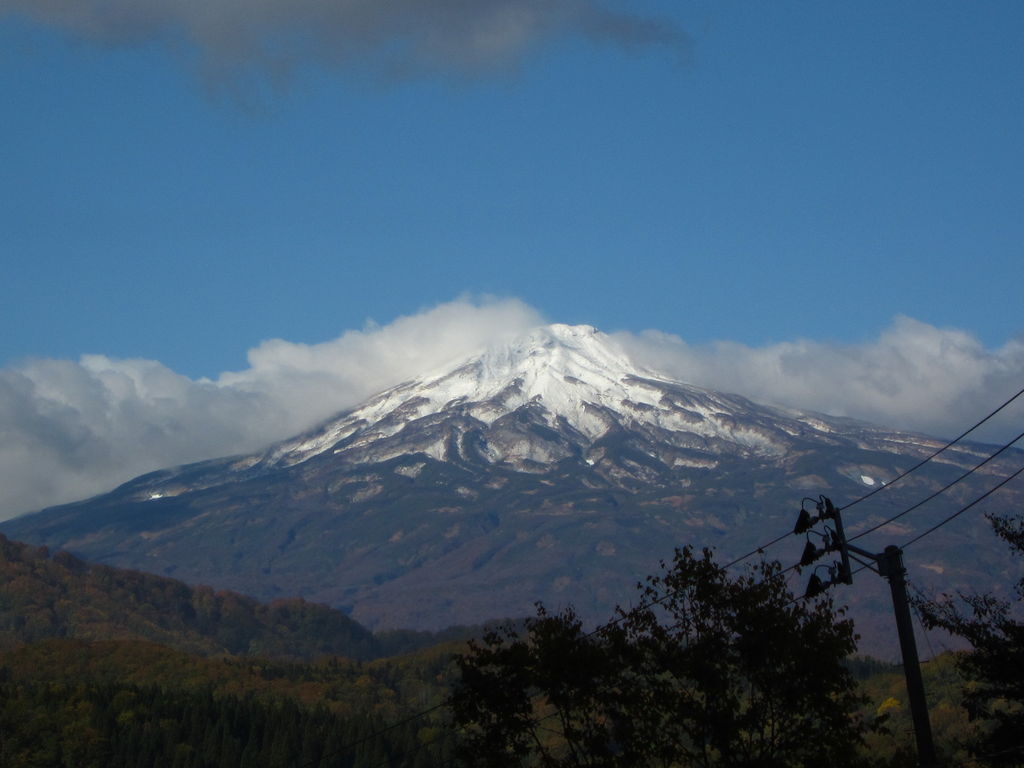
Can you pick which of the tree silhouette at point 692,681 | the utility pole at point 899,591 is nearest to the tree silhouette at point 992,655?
the tree silhouette at point 692,681

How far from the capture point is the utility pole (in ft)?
84.6

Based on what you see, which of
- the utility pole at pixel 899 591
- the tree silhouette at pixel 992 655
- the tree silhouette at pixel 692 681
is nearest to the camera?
the utility pole at pixel 899 591

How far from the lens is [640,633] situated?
32.5 m

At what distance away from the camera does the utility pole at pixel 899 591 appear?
25.8 m

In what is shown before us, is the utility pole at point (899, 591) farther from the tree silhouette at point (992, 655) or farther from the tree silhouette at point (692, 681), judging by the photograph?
the tree silhouette at point (992, 655)

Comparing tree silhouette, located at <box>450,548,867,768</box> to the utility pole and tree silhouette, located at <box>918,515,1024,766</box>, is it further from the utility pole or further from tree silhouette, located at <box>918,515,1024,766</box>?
tree silhouette, located at <box>918,515,1024,766</box>

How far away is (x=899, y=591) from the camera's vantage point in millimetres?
26609

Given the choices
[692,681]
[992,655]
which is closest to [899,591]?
[692,681]

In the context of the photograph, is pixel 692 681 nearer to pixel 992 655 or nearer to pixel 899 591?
pixel 899 591

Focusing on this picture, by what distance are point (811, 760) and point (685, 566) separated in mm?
5339

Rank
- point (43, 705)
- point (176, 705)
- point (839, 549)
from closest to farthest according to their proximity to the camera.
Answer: point (839, 549) < point (43, 705) < point (176, 705)

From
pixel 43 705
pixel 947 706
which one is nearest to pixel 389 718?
pixel 43 705

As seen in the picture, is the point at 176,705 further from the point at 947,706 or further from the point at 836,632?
the point at 836,632

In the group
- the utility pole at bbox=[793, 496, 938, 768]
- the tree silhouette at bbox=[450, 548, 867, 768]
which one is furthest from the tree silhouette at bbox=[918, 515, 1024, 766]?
the utility pole at bbox=[793, 496, 938, 768]
